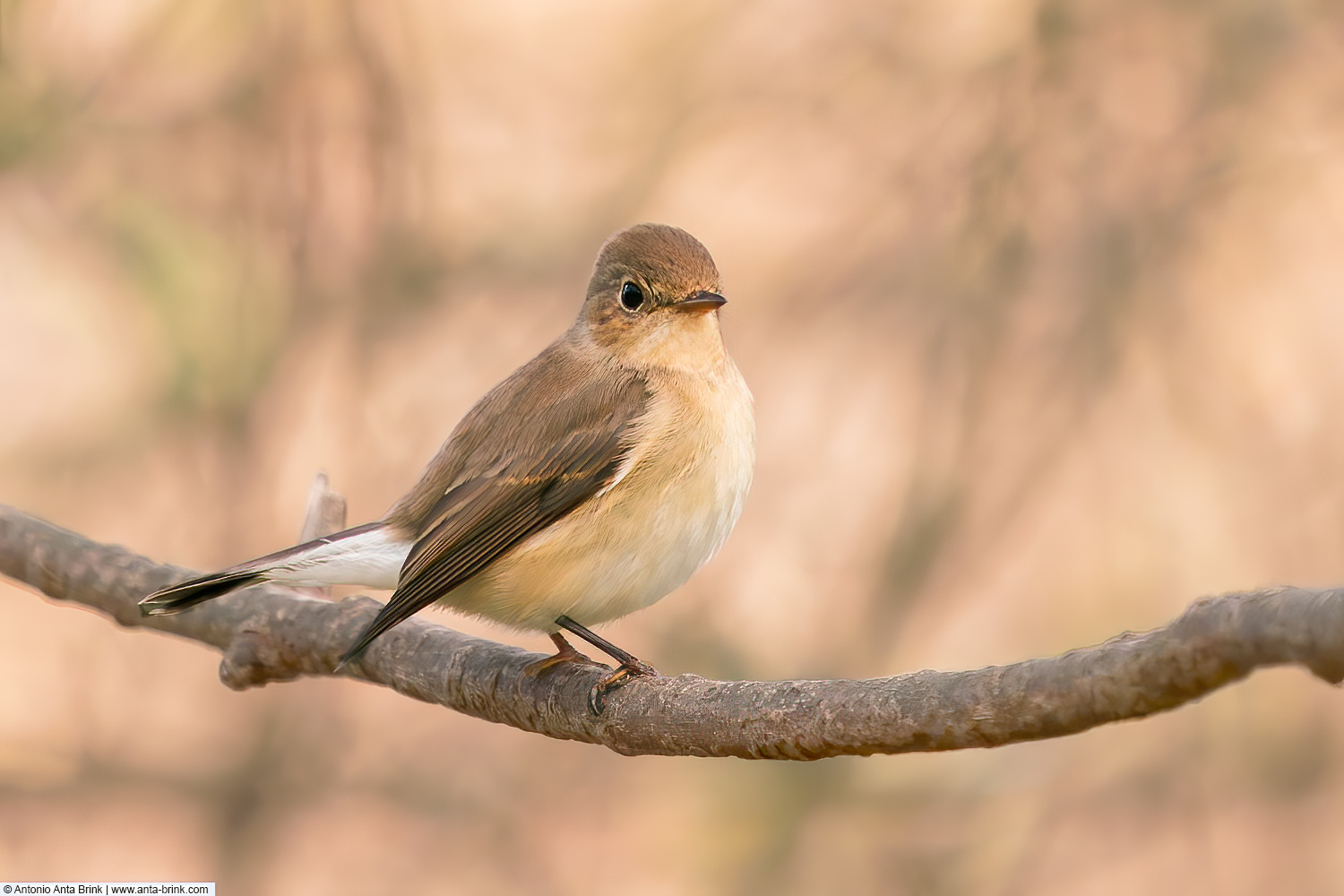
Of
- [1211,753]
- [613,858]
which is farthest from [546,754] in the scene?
[1211,753]

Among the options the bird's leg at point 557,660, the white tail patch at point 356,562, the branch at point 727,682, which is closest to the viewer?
the branch at point 727,682

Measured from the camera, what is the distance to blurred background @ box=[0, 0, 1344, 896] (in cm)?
622

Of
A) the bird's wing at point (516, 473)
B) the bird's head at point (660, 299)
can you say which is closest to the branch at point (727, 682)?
the bird's wing at point (516, 473)

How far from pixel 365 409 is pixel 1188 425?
4.20 metres

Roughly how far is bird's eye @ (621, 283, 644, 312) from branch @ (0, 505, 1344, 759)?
1094 millimetres

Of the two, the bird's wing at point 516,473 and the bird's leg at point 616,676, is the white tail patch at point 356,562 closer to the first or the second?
the bird's wing at point 516,473

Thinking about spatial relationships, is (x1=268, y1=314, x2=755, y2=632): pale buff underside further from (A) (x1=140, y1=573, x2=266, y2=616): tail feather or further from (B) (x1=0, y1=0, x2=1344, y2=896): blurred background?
(B) (x1=0, y1=0, x2=1344, y2=896): blurred background

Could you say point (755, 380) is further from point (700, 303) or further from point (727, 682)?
point (727, 682)

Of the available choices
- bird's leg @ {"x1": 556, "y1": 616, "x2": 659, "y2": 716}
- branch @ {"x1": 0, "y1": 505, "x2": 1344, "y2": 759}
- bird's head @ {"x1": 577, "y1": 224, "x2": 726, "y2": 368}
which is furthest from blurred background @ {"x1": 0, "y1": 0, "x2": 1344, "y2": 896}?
bird's leg @ {"x1": 556, "y1": 616, "x2": 659, "y2": 716}

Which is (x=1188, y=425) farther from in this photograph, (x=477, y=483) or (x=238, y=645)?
(x=238, y=645)

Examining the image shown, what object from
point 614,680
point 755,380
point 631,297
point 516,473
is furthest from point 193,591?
point 755,380

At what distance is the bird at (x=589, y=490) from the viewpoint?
356cm

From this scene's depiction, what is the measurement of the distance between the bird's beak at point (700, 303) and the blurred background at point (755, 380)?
2.81 m

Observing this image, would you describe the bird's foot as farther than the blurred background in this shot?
No
